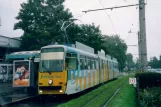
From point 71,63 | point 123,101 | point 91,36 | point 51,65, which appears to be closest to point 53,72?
point 51,65

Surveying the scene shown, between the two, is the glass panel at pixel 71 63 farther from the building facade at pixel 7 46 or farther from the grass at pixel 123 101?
the building facade at pixel 7 46

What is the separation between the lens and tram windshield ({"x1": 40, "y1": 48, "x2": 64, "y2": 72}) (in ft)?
58.1

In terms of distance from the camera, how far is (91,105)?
50.4 ft

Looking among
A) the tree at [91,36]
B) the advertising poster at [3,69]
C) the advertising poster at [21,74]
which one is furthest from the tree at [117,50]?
the advertising poster at [21,74]

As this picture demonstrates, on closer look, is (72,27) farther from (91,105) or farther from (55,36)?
(91,105)

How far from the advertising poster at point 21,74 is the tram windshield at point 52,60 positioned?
10.4 feet

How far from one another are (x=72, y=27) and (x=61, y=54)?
3015 centimetres

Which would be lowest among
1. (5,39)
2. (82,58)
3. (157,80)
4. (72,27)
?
(157,80)

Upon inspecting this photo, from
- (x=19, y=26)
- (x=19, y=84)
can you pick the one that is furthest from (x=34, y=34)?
(x=19, y=84)

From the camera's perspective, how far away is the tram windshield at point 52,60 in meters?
17.7

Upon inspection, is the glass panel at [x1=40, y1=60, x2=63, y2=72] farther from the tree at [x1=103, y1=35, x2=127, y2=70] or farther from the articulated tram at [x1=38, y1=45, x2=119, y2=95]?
the tree at [x1=103, y1=35, x2=127, y2=70]

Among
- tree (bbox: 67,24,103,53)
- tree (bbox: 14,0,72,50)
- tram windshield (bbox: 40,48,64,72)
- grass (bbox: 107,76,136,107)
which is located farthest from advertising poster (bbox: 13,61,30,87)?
tree (bbox: 67,24,103,53)

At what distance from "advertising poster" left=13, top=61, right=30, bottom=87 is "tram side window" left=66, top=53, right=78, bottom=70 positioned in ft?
12.9

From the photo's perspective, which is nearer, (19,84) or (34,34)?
(19,84)
